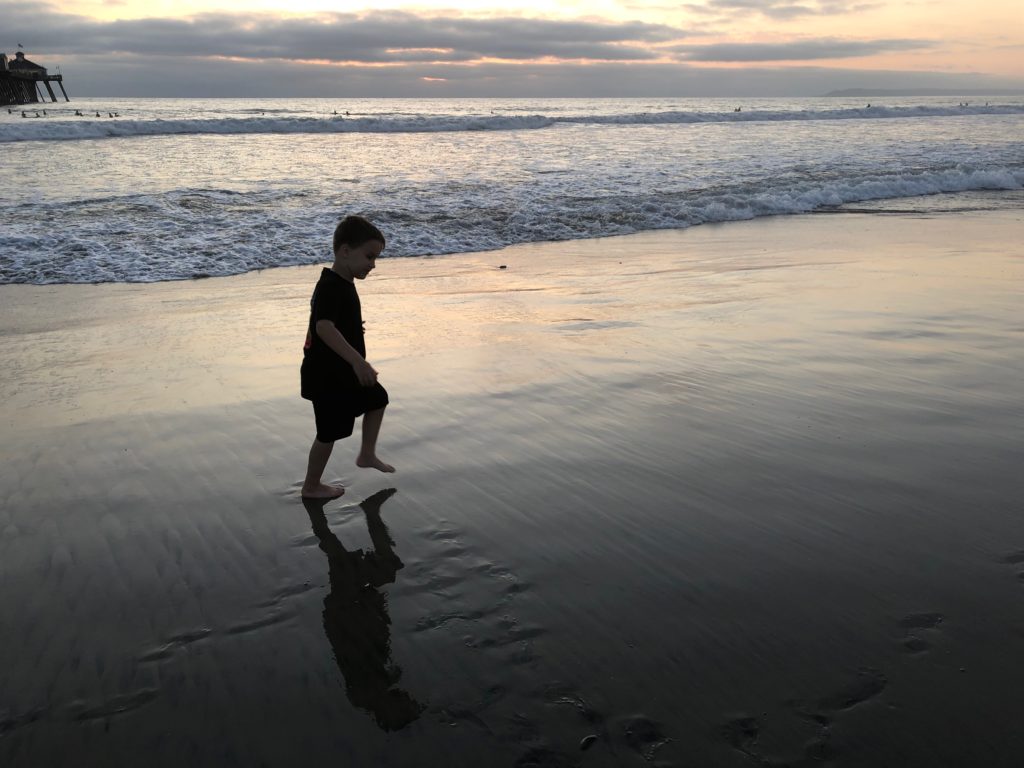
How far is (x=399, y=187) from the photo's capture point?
51.9 feet

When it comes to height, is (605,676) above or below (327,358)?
below

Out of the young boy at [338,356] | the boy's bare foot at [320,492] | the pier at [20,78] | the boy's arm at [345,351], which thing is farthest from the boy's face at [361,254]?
the pier at [20,78]

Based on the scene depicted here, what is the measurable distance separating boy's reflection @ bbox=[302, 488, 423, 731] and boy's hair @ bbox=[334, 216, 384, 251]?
1162 mm

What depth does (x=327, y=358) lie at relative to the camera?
372cm

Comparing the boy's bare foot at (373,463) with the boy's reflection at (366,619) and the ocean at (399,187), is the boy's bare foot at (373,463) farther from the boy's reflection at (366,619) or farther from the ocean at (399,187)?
the ocean at (399,187)

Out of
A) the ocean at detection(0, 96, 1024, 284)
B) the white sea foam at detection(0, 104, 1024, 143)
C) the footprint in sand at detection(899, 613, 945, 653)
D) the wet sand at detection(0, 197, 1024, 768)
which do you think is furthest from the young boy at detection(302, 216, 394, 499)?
the white sea foam at detection(0, 104, 1024, 143)

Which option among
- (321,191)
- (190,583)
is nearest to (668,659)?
(190,583)

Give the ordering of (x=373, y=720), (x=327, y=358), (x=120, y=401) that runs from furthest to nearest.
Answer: (x=120, y=401)
(x=327, y=358)
(x=373, y=720)

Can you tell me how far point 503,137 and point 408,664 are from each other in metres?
33.3

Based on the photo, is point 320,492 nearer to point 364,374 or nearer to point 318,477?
point 318,477

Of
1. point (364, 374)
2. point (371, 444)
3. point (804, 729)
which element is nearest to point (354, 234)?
point (364, 374)

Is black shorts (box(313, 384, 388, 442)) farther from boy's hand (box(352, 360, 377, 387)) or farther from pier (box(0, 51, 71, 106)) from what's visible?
pier (box(0, 51, 71, 106))

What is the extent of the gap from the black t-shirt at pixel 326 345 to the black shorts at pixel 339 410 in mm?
33

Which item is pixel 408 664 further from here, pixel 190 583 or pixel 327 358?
pixel 327 358
